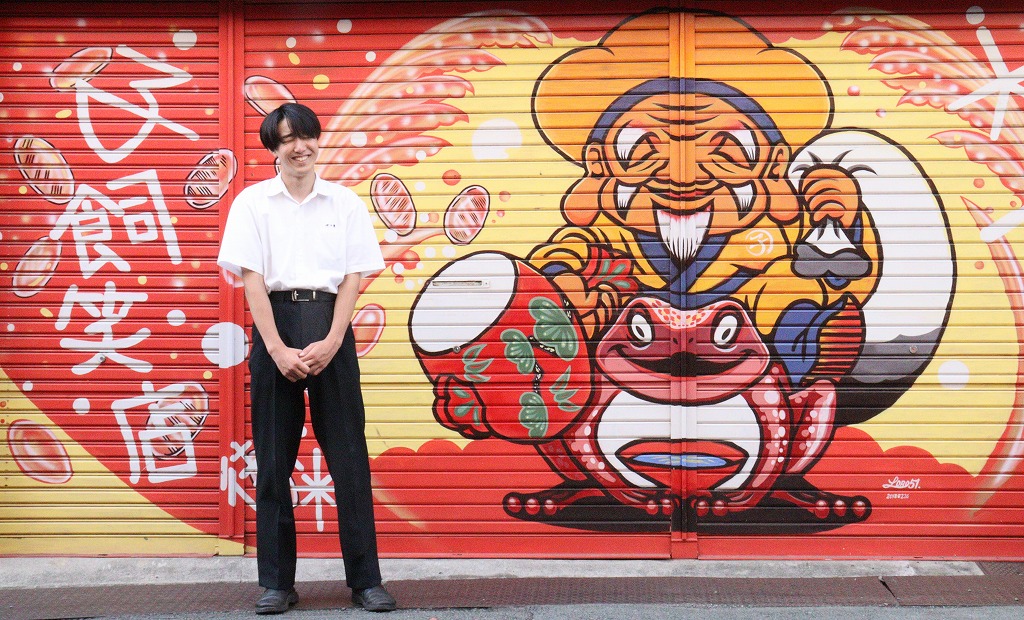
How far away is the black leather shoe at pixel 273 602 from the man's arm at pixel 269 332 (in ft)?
3.04

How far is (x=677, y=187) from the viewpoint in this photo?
6.02 metres

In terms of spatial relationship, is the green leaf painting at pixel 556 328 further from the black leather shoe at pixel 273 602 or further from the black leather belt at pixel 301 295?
the black leather shoe at pixel 273 602

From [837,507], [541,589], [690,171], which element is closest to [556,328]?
[690,171]

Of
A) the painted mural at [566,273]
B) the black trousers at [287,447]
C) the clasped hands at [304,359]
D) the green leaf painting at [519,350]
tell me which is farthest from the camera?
→ the green leaf painting at [519,350]

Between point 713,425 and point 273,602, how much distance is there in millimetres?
2379

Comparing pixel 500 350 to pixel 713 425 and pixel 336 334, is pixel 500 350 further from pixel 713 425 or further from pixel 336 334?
pixel 336 334

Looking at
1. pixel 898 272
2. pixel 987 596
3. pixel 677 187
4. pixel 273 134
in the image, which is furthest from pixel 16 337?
pixel 987 596

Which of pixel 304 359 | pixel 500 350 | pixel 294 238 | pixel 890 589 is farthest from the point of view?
pixel 500 350

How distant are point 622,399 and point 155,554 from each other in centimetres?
257

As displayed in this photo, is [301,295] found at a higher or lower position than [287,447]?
higher

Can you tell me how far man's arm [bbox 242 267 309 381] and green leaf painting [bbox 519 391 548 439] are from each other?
1.48 m

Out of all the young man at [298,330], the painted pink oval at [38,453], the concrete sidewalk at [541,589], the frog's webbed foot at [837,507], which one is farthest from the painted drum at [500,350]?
the painted pink oval at [38,453]

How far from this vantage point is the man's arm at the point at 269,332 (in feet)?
16.1

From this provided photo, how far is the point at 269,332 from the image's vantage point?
16.3ft
